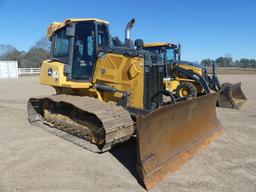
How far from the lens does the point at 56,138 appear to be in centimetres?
656

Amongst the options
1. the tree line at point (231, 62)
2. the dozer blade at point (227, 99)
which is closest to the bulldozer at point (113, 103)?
the dozer blade at point (227, 99)

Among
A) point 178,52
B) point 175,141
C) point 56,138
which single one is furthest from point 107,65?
point 178,52

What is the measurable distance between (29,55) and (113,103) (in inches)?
2607

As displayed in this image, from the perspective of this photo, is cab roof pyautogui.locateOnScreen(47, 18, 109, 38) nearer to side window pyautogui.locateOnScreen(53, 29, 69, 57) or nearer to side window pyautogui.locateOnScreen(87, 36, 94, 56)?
side window pyautogui.locateOnScreen(53, 29, 69, 57)

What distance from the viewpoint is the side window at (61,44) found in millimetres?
7184

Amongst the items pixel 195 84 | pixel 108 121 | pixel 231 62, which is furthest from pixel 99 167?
pixel 231 62

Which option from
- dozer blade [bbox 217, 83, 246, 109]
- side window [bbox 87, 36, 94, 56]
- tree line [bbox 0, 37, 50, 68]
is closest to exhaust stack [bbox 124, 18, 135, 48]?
side window [bbox 87, 36, 94, 56]

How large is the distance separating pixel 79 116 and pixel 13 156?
1550mm

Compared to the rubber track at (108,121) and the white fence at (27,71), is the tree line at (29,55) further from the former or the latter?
the rubber track at (108,121)

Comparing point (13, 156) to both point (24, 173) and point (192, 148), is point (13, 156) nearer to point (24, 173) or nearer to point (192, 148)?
point (24, 173)

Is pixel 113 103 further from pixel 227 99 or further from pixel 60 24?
pixel 227 99

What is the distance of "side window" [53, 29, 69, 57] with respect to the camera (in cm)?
718

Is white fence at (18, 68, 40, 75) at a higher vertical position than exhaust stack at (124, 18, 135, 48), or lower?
lower

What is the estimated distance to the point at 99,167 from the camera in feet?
16.3
